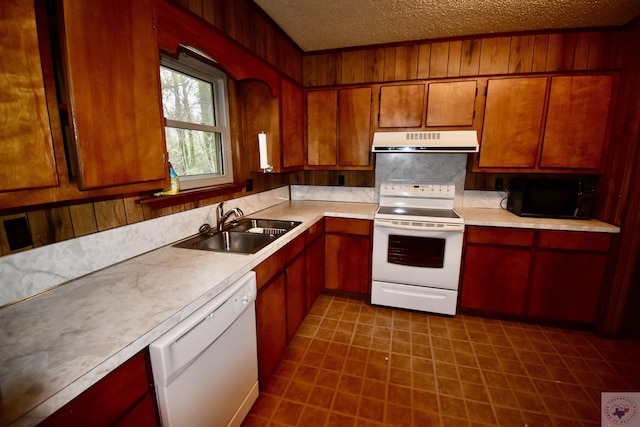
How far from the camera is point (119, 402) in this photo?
2.70 ft

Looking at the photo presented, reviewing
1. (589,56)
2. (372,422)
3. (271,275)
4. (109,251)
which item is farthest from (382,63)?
(372,422)

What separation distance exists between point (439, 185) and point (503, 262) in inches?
34.7

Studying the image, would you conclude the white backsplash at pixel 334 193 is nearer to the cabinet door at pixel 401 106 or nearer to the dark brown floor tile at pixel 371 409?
the cabinet door at pixel 401 106

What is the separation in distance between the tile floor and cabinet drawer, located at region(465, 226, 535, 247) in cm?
73

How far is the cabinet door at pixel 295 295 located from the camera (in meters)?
2.04

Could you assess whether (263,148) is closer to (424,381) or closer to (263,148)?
(263,148)

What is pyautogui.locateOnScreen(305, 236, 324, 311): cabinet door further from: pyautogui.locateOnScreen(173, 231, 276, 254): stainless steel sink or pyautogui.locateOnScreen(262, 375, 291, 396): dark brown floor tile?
pyautogui.locateOnScreen(262, 375, 291, 396): dark brown floor tile

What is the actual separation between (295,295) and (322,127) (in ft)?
5.63

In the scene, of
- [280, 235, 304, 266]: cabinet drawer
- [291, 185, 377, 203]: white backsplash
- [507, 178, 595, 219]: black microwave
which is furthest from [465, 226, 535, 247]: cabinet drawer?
[280, 235, 304, 266]: cabinet drawer

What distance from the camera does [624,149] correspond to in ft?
7.09

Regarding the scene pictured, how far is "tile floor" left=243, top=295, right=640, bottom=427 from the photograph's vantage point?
1.60m

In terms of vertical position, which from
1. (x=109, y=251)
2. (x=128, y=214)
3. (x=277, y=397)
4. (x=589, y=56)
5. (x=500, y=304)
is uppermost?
(x=589, y=56)

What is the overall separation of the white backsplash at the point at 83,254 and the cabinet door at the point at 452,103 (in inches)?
86.9

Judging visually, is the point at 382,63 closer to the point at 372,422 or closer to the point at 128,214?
the point at 128,214
